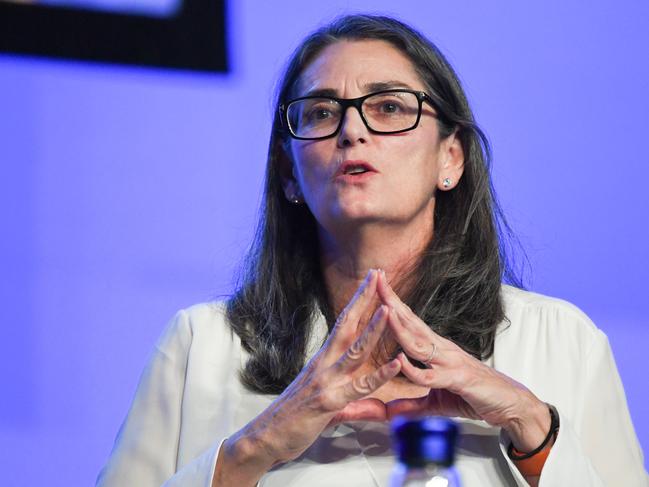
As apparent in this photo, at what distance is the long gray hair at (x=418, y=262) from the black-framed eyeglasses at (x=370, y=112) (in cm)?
7

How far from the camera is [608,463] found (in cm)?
175

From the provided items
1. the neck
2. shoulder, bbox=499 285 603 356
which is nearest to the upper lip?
the neck

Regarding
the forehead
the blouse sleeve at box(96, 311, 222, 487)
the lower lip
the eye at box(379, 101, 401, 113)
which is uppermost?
the forehead

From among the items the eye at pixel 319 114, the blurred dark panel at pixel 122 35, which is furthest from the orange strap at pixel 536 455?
the blurred dark panel at pixel 122 35

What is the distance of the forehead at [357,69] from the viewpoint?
1.90 metres

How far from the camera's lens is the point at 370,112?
6.10 feet

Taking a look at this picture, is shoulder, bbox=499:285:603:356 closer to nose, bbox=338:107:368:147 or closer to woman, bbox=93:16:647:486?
woman, bbox=93:16:647:486

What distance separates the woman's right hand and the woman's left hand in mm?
32

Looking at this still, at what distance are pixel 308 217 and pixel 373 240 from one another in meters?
0.27

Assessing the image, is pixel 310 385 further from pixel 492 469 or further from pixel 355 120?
pixel 355 120

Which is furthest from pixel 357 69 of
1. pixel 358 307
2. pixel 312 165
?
pixel 358 307

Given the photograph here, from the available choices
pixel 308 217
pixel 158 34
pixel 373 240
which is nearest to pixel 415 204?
pixel 373 240

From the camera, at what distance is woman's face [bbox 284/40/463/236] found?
181 cm

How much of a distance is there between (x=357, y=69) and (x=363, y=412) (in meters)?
0.67
